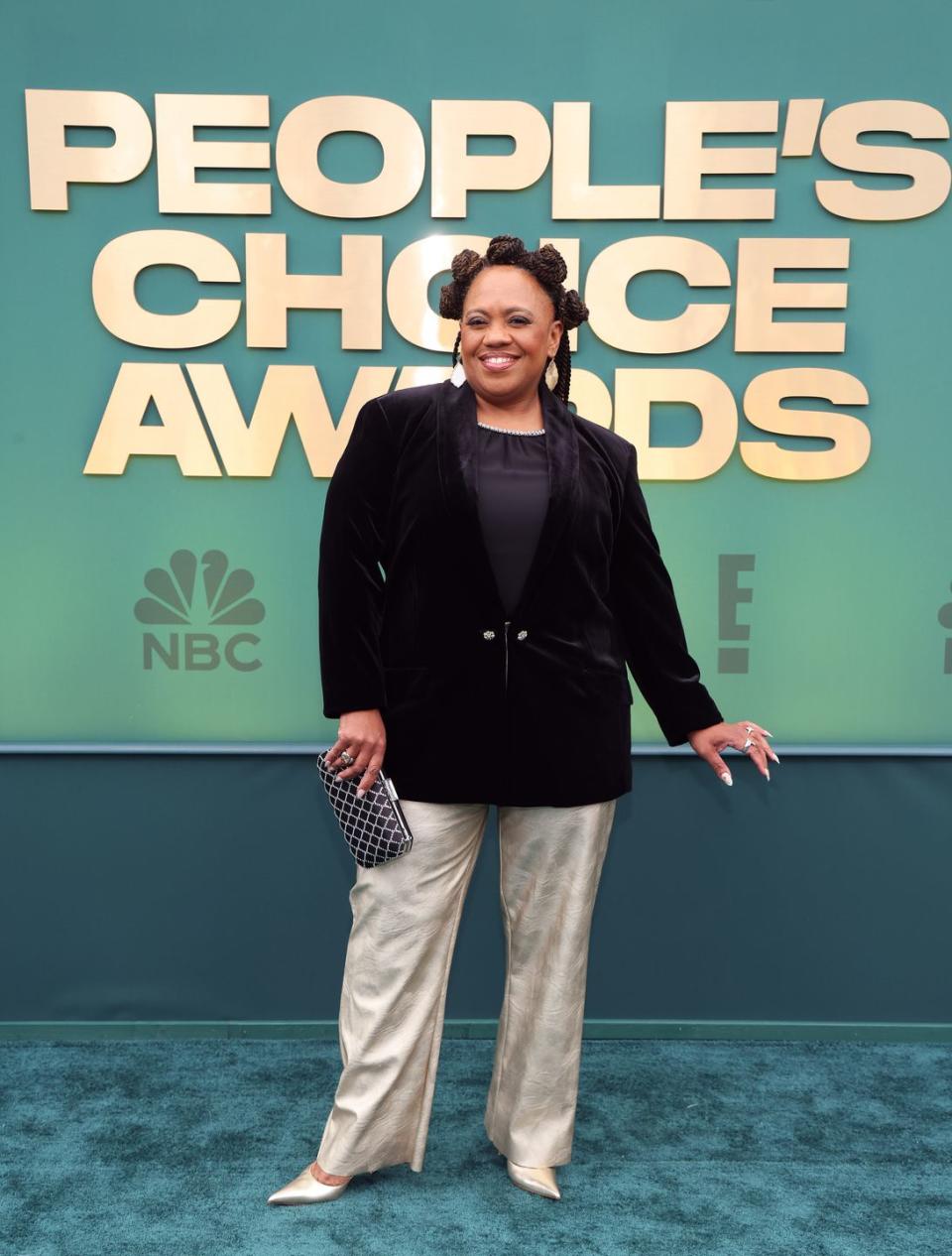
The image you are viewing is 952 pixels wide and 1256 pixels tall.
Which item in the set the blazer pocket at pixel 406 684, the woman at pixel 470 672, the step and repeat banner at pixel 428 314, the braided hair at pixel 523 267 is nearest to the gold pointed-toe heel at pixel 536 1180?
the woman at pixel 470 672

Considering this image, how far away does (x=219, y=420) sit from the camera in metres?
2.46

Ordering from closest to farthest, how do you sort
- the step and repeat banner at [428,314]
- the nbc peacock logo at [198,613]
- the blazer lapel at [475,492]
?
1. the blazer lapel at [475,492]
2. the step and repeat banner at [428,314]
3. the nbc peacock logo at [198,613]

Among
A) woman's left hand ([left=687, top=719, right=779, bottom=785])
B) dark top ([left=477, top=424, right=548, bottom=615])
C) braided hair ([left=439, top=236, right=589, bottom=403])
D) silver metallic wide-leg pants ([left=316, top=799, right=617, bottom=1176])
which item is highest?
braided hair ([left=439, top=236, right=589, bottom=403])

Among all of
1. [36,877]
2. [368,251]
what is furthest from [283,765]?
[368,251]

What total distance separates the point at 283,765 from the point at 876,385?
1720 millimetres

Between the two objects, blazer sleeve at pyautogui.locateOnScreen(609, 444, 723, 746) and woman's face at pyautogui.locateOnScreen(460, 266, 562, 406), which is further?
blazer sleeve at pyautogui.locateOnScreen(609, 444, 723, 746)

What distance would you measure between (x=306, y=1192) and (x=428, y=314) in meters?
1.88

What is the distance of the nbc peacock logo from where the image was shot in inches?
98.7

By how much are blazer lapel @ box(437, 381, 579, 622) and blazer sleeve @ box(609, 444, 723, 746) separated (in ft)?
0.66

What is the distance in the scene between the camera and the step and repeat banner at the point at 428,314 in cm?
240

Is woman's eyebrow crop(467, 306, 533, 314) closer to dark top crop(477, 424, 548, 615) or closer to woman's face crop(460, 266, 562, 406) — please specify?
woman's face crop(460, 266, 562, 406)

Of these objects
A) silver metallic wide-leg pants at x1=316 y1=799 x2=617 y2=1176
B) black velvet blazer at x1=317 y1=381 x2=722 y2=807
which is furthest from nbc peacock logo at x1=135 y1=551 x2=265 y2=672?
silver metallic wide-leg pants at x1=316 y1=799 x2=617 y2=1176

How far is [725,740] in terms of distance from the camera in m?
1.96

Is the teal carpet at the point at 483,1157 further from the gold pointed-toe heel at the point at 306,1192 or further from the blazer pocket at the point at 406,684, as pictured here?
the blazer pocket at the point at 406,684
